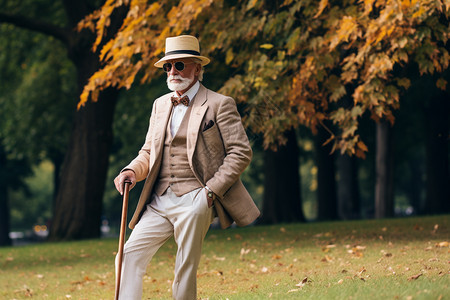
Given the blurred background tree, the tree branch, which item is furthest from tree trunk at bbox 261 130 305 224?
the tree branch

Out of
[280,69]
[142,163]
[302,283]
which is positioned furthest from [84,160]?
[142,163]

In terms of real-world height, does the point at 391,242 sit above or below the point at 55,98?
below

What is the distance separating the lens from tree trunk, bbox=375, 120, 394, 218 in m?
19.9

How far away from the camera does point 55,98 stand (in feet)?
80.5

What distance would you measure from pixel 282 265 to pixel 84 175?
7.83 meters

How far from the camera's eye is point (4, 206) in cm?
3347

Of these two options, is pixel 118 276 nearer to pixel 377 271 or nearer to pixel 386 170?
pixel 377 271

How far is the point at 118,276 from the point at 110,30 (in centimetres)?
1130

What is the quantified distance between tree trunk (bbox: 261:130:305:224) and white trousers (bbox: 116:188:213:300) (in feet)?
48.5

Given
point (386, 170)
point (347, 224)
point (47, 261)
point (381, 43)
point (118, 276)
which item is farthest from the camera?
point (386, 170)

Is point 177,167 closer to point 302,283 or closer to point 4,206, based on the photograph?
point 302,283

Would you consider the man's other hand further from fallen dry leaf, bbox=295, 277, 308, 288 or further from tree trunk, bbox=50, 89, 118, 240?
tree trunk, bbox=50, 89, 118, 240

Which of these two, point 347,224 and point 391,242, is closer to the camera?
point 391,242

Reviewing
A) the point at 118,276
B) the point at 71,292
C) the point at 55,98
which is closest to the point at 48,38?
the point at 55,98
